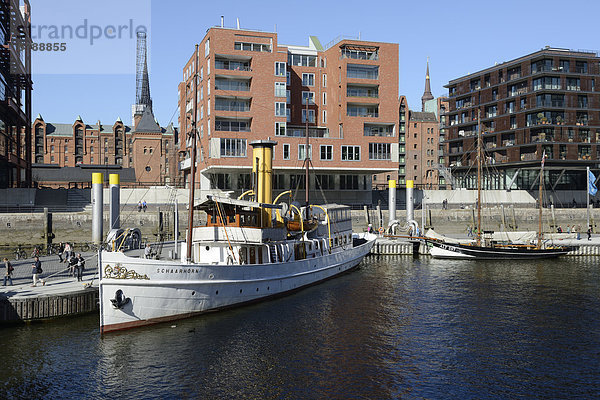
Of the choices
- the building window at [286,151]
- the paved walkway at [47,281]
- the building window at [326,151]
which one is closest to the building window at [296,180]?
the building window at [326,151]

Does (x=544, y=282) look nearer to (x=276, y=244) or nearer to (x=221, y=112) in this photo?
(x=276, y=244)

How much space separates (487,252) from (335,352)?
34.0 meters

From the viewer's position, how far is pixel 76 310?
28.0 metres

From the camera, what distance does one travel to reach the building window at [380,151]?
2891 inches

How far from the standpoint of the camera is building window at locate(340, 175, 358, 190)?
255 ft

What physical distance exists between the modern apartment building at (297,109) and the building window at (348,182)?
152mm

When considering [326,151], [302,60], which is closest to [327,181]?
[326,151]

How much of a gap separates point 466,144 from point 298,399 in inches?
3662

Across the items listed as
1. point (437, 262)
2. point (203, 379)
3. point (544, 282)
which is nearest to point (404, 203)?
point (437, 262)

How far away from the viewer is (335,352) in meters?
24.1

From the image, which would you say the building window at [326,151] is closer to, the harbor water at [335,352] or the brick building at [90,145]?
the harbor water at [335,352]

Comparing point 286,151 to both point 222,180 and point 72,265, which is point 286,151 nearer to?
point 222,180

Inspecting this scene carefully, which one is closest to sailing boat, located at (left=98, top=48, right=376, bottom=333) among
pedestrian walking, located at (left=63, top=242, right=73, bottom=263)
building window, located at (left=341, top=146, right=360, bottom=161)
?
pedestrian walking, located at (left=63, top=242, right=73, bottom=263)

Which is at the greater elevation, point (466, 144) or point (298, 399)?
point (466, 144)
